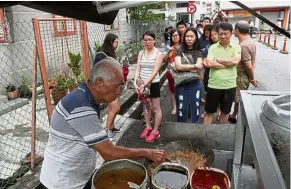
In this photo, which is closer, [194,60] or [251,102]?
[251,102]

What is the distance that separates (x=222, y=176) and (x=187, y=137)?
1349mm

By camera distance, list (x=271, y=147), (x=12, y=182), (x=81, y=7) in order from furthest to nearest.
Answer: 1. (x=12, y=182)
2. (x=81, y=7)
3. (x=271, y=147)

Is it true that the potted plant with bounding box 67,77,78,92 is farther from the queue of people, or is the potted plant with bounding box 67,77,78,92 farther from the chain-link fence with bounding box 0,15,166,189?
the queue of people

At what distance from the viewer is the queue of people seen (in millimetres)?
1804

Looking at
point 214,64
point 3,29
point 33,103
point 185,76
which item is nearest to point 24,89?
point 3,29

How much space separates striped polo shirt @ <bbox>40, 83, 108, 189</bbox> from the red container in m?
0.97

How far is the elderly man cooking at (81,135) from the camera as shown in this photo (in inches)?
69.6

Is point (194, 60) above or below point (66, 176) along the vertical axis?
above

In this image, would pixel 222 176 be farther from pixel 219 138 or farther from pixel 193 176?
pixel 219 138

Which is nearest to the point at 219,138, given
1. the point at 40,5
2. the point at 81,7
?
the point at 81,7

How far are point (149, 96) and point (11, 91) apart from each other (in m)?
3.38

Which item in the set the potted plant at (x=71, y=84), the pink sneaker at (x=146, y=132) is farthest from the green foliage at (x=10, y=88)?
the pink sneaker at (x=146, y=132)

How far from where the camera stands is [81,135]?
5.82 ft

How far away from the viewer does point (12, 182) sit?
3.02 metres
